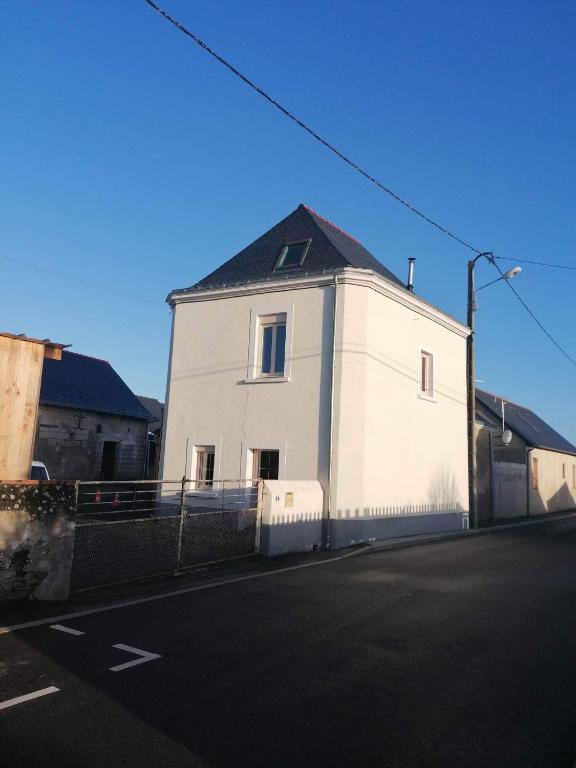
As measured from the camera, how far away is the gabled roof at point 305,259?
16.1 m

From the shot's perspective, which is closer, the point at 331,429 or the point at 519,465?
the point at 331,429

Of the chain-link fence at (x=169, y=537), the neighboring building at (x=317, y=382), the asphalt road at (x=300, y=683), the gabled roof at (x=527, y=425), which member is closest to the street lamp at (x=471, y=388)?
the neighboring building at (x=317, y=382)

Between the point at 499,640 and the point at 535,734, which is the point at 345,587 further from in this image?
the point at 535,734

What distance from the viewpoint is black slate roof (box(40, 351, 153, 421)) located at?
29278 millimetres

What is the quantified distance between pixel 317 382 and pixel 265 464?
2736 millimetres

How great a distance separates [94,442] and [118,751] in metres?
27.7

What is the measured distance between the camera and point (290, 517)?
12.8 meters

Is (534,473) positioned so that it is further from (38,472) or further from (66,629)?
(66,629)

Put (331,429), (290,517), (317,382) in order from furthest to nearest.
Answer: (317,382)
(331,429)
(290,517)

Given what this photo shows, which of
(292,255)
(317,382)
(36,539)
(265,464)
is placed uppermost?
(292,255)

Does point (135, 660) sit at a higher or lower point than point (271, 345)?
lower

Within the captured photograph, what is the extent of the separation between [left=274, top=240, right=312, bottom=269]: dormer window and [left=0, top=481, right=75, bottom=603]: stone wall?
34.5ft

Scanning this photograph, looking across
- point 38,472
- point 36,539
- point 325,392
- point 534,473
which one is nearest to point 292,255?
point 325,392

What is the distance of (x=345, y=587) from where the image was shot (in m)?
9.41
